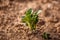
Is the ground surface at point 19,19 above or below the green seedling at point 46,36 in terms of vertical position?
above

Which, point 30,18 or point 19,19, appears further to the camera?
point 19,19

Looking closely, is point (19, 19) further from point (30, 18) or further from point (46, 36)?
point (46, 36)

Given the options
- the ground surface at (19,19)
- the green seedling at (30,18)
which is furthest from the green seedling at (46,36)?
the green seedling at (30,18)

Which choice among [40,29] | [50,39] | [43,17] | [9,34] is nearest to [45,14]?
[43,17]

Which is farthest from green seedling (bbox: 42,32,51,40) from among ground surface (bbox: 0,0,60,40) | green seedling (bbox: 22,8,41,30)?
green seedling (bbox: 22,8,41,30)

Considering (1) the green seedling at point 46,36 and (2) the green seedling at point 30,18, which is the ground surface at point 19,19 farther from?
(2) the green seedling at point 30,18

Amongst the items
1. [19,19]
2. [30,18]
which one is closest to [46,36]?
[30,18]

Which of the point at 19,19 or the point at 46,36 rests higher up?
the point at 19,19

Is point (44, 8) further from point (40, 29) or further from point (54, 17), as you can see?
point (40, 29)
